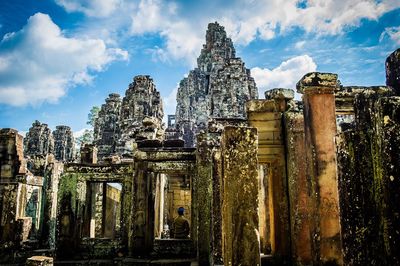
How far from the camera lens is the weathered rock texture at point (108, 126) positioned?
30.7 metres

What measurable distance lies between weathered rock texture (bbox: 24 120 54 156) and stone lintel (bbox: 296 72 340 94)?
101ft

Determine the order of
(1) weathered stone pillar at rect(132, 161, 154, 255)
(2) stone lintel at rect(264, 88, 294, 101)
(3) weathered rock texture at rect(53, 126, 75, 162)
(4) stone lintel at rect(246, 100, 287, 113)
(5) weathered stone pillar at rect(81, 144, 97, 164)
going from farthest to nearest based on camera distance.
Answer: (3) weathered rock texture at rect(53, 126, 75, 162), (5) weathered stone pillar at rect(81, 144, 97, 164), (1) weathered stone pillar at rect(132, 161, 154, 255), (4) stone lintel at rect(246, 100, 287, 113), (2) stone lintel at rect(264, 88, 294, 101)

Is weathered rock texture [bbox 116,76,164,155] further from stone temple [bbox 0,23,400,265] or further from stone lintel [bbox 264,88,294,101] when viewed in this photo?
stone lintel [bbox 264,88,294,101]

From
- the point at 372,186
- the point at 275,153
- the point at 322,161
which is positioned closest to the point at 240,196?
the point at 372,186

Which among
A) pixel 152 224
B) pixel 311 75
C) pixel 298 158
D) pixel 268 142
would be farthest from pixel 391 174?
pixel 152 224

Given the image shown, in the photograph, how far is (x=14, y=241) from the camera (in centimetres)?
1091

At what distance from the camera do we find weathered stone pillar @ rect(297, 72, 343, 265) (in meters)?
6.16

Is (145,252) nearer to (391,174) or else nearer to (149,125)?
(149,125)

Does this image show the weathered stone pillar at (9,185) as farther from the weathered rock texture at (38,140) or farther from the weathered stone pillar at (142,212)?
the weathered rock texture at (38,140)

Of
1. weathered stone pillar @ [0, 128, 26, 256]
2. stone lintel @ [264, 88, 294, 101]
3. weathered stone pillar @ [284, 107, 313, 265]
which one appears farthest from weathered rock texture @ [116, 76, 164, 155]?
weathered stone pillar @ [284, 107, 313, 265]

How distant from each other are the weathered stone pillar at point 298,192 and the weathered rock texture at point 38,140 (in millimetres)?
29676

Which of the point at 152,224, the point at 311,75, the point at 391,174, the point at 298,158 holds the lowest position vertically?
the point at 152,224

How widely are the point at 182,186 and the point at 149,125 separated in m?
5.25

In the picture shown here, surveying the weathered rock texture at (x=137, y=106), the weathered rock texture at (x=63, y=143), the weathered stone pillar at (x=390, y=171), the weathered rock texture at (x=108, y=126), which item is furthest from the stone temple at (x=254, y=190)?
the weathered rock texture at (x=63, y=143)
